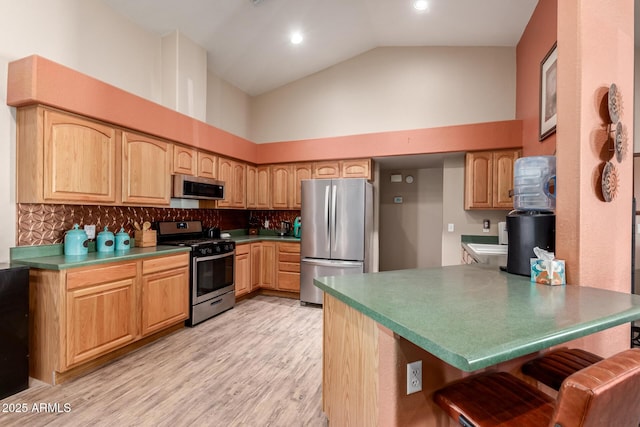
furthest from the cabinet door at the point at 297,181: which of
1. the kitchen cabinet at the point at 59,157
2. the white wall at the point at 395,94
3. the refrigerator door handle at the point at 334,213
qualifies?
Result: the kitchen cabinet at the point at 59,157

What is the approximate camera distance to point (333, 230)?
12.9 feet

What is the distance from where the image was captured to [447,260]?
160 inches

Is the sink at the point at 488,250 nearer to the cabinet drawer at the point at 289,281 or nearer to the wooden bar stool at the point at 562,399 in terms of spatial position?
the wooden bar stool at the point at 562,399

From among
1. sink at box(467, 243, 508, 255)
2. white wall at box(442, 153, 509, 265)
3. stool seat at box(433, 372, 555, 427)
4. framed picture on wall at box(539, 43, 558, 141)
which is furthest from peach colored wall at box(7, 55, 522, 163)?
stool seat at box(433, 372, 555, 427)

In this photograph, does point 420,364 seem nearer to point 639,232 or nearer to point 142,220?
point 142,220

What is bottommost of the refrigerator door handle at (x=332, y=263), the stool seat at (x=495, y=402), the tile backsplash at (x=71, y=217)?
the refrigerator door handle at (x=332, y=263)

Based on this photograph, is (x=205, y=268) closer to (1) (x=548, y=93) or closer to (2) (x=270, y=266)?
(2) (x=270, y=266)

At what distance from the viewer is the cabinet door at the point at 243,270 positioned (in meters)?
4.00

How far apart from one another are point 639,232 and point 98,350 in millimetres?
5503

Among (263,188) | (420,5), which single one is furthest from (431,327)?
(263,188)

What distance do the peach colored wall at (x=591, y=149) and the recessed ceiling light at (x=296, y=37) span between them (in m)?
3.06

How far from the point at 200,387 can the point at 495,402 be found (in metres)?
1.97

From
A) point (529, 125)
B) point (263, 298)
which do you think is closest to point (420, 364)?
point (529, 125)

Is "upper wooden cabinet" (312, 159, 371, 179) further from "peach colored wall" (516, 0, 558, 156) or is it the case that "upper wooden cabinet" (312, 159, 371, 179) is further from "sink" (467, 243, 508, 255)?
"peach colored wall" (516, 0, 558, 156)
